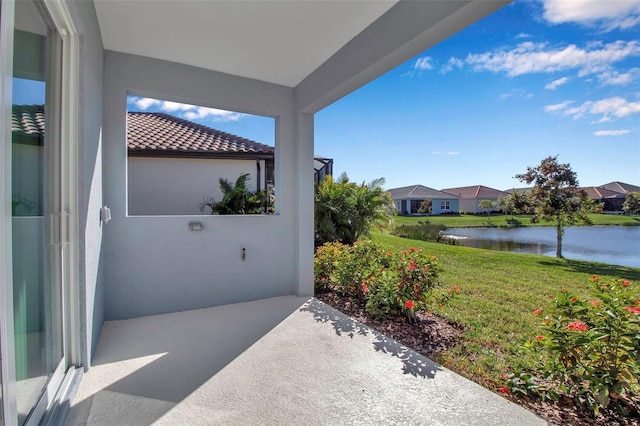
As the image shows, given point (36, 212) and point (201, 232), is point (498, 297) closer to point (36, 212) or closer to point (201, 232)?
point (201, 232)

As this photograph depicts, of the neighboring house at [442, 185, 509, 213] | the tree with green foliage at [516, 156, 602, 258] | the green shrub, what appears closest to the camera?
the green shrub

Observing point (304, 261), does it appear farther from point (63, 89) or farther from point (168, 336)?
point (63, 89)

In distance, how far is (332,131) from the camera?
34.8 feet

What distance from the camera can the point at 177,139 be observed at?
777 cm

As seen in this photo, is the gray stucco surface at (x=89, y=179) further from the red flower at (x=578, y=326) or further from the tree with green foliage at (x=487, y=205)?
the tree with green foliage at (x=487, y=205)

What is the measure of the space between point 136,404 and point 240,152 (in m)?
6.31

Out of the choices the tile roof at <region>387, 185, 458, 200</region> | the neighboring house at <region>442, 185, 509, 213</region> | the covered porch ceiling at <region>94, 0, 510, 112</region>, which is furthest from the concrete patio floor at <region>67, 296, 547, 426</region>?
the tile roof at <region>387, 185, 458, 200</region>

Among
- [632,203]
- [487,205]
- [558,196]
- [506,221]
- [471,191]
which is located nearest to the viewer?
[632,203]

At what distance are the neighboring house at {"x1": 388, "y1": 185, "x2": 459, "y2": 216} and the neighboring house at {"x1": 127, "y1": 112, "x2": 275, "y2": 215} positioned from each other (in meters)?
10.8

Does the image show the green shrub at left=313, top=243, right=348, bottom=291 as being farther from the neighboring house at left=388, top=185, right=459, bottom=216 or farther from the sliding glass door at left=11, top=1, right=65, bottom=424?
the neighboring house at left=388, top=185, right=459, bottom=216

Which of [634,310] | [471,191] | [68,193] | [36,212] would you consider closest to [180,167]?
[68,193]

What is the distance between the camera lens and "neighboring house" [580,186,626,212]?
586 cm

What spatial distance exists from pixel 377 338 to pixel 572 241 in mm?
A: 7992

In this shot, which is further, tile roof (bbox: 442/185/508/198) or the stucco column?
tile roof (bbox: 442/185/508/198)
